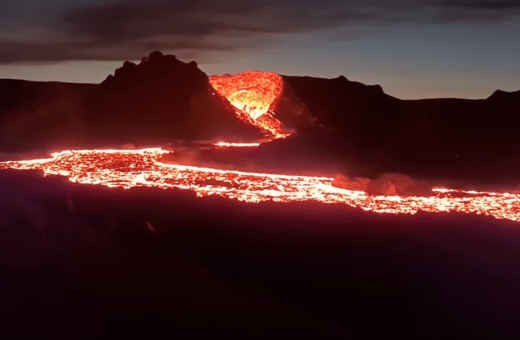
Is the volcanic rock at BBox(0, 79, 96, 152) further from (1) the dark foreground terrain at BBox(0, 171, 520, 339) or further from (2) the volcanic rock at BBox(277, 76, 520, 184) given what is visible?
(1) the dark foreground terrain at BBox(0, 171, 520, 339)

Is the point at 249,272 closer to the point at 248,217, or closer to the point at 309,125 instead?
the point at 248,217

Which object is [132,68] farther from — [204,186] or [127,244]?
[127,244]

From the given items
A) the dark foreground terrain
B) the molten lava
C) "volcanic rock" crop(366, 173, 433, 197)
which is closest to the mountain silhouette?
the molten lava

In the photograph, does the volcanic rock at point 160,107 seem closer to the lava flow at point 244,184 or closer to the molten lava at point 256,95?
the molten lava at point 256,95

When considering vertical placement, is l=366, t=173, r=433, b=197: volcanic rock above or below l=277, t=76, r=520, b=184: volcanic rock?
below

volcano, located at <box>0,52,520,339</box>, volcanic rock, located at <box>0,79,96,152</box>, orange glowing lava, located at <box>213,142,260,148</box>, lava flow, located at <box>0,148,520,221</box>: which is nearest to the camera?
volcano, located at <box>0,52,520,339</box>

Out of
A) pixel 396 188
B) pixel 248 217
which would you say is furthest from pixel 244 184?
pixel 396 188
